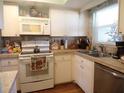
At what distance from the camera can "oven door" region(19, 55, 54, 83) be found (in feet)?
8.38

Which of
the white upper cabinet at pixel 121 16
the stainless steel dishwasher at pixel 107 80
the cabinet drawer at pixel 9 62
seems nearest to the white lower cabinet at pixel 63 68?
the cabinet drawer at pixel 9 62

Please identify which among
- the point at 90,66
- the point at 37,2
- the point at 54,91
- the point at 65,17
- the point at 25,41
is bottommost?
the point at 54,91

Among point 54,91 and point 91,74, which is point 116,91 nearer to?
point 91,74

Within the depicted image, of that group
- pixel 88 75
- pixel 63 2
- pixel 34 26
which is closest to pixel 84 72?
pixel 88 75

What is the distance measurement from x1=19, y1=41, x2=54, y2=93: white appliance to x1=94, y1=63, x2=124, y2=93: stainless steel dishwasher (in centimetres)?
114

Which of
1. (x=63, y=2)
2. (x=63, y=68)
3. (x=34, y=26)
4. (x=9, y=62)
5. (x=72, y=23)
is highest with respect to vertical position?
(x=63, y=2)

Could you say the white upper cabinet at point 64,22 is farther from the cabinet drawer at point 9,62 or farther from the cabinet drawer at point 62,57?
the cabinet drawer at point 9,62

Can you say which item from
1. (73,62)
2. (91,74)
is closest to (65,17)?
(73,62)

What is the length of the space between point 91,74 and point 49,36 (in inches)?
64.0

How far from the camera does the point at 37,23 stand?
2893 mm

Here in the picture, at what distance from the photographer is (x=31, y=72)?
262cm

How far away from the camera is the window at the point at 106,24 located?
8.28 ft

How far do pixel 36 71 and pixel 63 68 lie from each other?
722mm

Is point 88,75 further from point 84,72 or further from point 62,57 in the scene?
point 62,57
